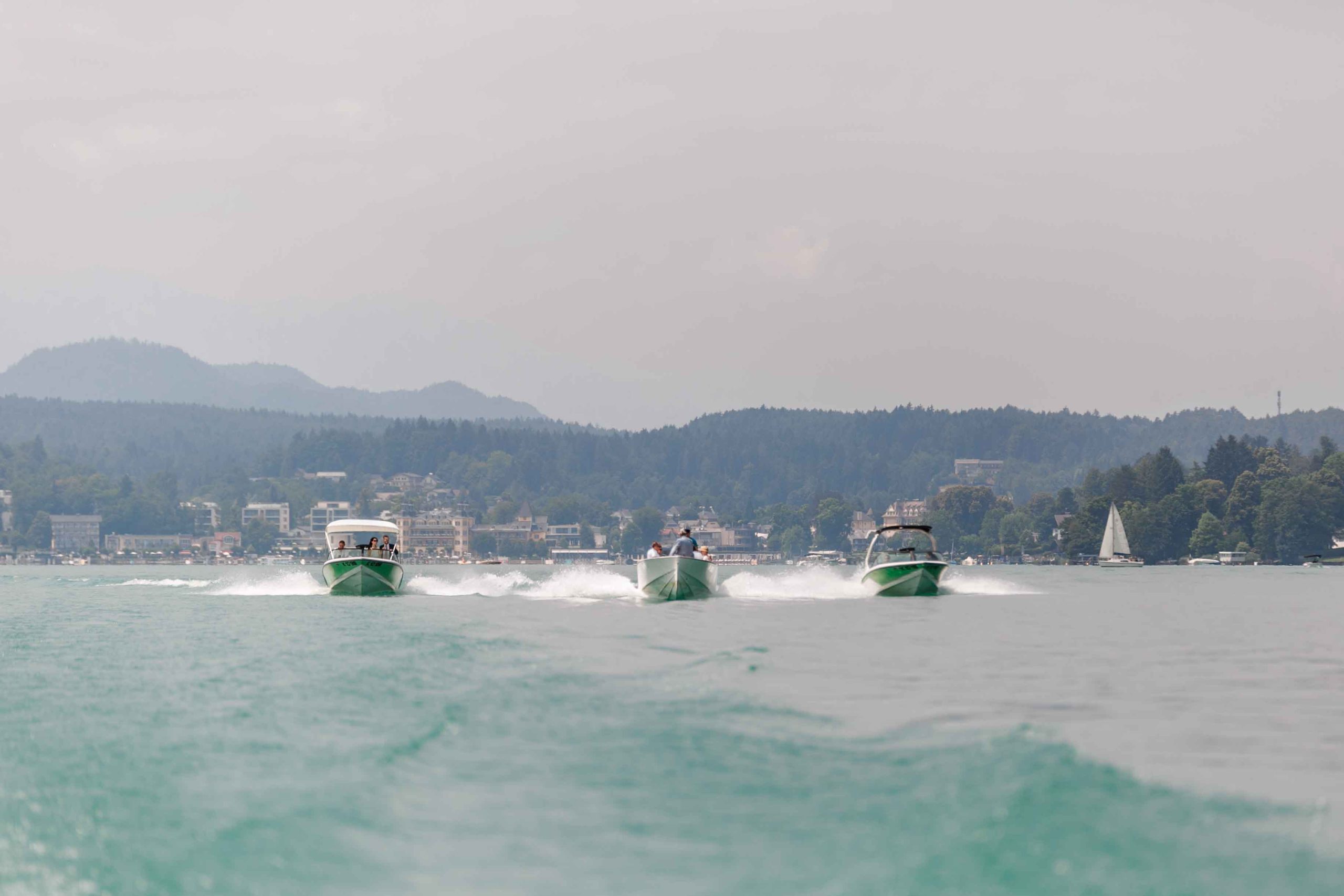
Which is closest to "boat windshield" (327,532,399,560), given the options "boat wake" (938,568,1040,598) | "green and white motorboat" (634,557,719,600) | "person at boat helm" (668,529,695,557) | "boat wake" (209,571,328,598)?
"boat wake" (209,571,328,598)

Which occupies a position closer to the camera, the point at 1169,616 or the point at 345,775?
the point at 345,775

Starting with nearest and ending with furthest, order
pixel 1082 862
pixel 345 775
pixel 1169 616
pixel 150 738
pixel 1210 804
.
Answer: pixel 1082 862
pixel 1210 804
pixel 345 775
pixel 150 738
pixel 1169 616

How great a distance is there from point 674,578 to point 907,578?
35.2 feet

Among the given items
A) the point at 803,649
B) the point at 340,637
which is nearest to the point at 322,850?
the point at 803,649

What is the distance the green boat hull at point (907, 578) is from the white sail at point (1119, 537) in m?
133

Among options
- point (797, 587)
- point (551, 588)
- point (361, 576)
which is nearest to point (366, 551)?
point (361, 576)

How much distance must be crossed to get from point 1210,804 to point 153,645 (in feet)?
92.4

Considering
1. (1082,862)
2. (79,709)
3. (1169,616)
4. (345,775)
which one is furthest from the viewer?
(1169,616)

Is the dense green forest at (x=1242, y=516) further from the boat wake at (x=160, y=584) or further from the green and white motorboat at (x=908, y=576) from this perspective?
the green and white motorboat at (x=908, y=576)

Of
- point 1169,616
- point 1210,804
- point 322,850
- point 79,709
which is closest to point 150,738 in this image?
point 79,709

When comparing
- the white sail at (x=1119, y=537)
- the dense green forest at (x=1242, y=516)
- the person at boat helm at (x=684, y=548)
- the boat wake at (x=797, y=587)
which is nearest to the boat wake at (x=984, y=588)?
the boat wake at (x=797, y=587)

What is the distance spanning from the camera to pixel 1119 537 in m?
186

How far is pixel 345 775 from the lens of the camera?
17375mm

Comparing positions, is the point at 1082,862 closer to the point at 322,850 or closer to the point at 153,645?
the point at 322,850
